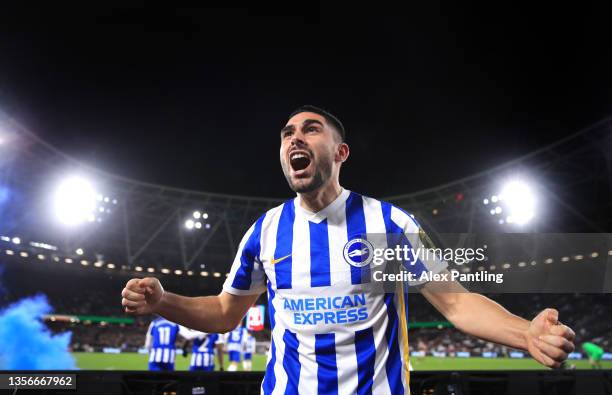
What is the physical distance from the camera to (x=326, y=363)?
2.31m

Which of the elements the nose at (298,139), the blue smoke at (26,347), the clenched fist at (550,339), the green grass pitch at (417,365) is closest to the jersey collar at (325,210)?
the nose at (298,139)

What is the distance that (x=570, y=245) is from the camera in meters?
40.6

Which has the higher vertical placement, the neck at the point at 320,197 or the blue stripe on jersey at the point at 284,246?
the neck at the point at 320,197

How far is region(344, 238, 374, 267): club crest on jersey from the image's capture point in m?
2.47

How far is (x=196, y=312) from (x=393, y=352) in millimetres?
1232

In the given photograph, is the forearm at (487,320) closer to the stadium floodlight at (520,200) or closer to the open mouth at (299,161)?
the open mouth at (299,161)

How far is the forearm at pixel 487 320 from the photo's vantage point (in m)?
1.89

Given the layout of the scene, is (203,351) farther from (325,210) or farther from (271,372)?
(325,210)

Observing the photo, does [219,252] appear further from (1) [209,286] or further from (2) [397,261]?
(2) [397,261]

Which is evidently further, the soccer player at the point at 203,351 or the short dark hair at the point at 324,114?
the soccer player at the point at 203,351

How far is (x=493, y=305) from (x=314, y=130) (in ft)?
4.70

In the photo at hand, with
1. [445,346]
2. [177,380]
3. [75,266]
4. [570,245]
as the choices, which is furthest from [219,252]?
[177,380]

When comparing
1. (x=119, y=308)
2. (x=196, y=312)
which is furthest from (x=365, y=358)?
(x=119, y=308)

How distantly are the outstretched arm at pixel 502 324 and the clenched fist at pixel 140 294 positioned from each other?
1556mm
